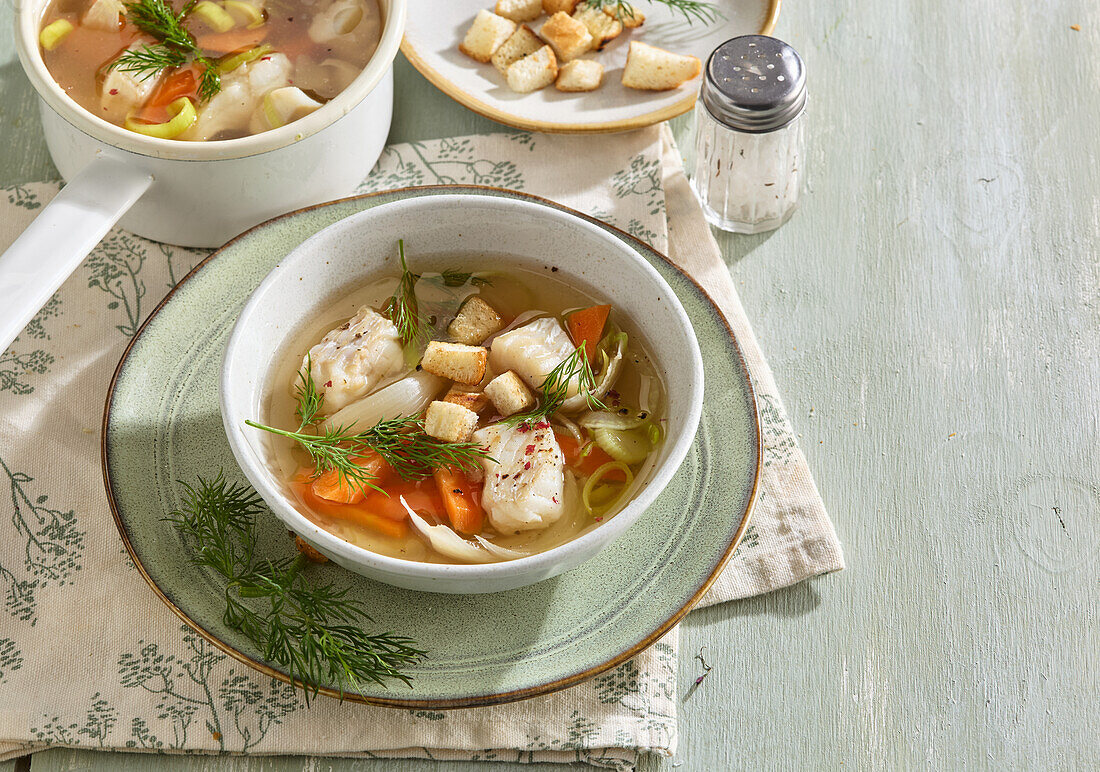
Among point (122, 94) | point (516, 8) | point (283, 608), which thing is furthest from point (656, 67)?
point (283, 608)

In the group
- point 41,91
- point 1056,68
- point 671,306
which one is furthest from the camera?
point 1056,68

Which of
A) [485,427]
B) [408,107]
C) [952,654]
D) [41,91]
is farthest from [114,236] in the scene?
[952,654]

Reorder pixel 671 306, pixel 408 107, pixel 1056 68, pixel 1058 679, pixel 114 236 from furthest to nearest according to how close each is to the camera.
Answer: pixel 1056 68, pixel 408 107, pixel 114 236, pixel 1058 679, pixel 671 306

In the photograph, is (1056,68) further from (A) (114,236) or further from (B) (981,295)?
(A) (114,236)

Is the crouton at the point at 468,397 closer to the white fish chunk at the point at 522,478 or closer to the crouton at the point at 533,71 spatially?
the white fish chunk at the point at 522,478

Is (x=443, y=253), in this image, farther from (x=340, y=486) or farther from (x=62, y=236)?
(x=62, y=236)

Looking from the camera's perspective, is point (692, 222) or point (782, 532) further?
point (692, 222)

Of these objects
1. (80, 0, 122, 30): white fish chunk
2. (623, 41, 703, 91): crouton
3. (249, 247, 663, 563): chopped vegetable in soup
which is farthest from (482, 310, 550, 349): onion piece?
(80, 0, 122, 30): white fish chunk
